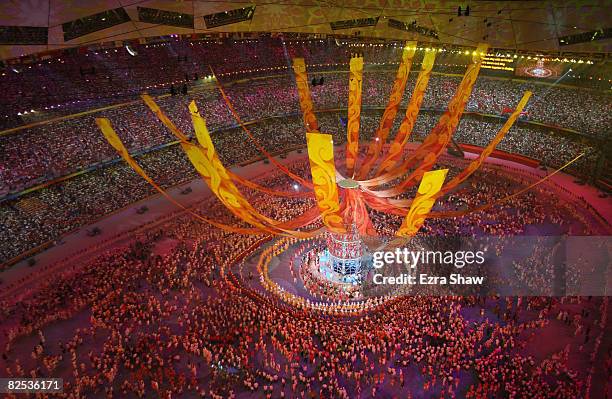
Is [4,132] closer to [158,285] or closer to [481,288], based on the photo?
[158,285]

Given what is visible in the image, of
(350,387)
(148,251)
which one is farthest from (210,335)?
(148,251)

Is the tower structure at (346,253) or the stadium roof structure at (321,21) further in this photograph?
the tower structure at (346,253)

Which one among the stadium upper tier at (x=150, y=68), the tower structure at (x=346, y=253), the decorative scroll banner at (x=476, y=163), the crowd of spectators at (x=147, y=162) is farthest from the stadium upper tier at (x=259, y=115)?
the tower structure at (x=346, y=253)

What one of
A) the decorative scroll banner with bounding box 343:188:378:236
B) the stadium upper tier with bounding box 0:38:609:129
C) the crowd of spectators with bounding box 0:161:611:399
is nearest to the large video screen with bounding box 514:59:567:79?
the stadium upper tier with bounding box 0:38:609:129

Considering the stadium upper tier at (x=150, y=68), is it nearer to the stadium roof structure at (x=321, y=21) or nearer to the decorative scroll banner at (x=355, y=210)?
the stadium roof structure at (x=321, y=21)

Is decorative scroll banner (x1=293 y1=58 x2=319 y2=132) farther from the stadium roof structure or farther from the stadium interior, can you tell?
the stadium roof structure

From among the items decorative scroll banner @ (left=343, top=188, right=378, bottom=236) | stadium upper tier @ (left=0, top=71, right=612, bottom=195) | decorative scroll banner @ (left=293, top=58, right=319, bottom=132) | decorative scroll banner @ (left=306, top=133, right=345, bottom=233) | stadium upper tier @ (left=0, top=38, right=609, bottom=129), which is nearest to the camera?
decorative scroll banner @ (left=306, top=133, right=345, bottom=233)
